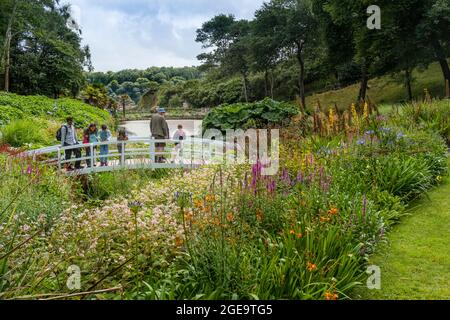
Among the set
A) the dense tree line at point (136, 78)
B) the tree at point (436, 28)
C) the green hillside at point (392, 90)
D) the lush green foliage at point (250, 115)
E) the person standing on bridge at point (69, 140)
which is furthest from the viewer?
the dense tree line at point (136, 78)

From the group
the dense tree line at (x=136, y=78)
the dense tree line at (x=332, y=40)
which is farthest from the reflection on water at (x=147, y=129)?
the dense tree line at (x=136, y=78)

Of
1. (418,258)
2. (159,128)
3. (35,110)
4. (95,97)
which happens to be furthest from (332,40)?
(418,258)

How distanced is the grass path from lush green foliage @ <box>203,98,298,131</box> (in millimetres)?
10349

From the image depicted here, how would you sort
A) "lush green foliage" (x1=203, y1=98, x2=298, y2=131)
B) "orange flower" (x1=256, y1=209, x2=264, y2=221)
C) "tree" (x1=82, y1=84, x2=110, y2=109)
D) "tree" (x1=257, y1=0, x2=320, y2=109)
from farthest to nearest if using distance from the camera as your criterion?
"tree" (x1=82, y1=84, x2=110, y2=109), "tree" (x1=257, y1=0, x2=320, y2=109), "lush green foliage" (x1=203, y1=98, x2=298, y2=131), "orange flower" (x1=256, y1=209, x2=264, y2=221)

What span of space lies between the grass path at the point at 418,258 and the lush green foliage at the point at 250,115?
10349mm

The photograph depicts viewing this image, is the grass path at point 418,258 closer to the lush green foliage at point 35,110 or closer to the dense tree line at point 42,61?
the lush green foliage at point 35,110

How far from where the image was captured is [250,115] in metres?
17.3

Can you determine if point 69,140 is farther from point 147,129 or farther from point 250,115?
point 147,129

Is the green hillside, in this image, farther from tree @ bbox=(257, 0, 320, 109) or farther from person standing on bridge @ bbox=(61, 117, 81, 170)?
person standing on bridge @ bbox=(61, 117, 81, 170)

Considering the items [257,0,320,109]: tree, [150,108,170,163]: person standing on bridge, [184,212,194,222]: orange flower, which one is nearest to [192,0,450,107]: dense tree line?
[257,0,320,109]: tree

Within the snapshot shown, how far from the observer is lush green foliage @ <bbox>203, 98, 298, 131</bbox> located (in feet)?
54.1

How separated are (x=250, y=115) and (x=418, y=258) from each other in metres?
13.2

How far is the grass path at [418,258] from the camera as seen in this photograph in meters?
3.80

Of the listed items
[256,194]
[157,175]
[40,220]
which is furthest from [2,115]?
[256,194]
